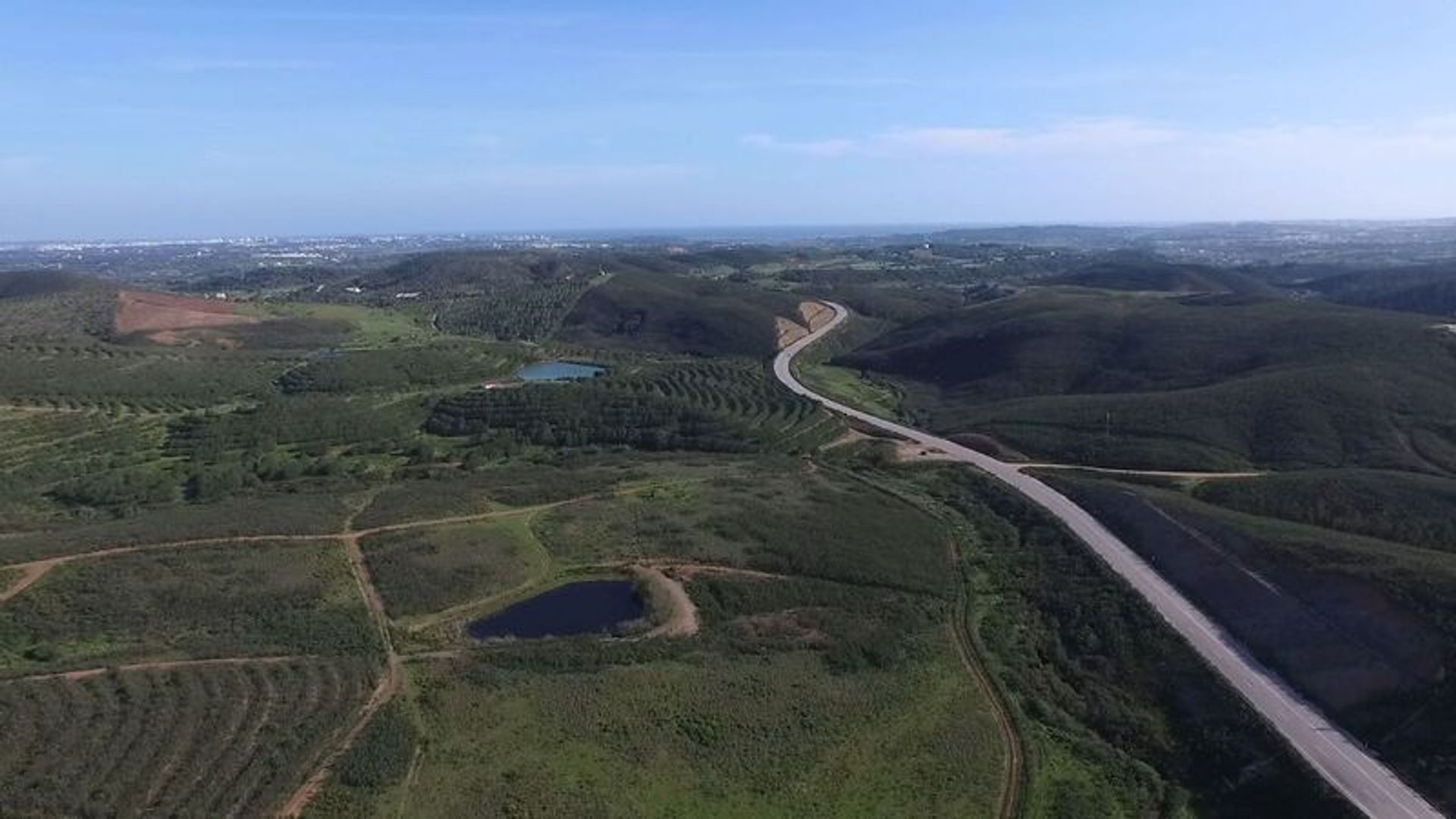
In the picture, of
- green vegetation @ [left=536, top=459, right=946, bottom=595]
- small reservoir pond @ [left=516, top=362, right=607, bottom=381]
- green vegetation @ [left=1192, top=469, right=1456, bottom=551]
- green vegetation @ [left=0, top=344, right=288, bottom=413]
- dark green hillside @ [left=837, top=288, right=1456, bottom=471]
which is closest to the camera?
green vegetation @ [left=536, top=459, right=946, bottom=595]

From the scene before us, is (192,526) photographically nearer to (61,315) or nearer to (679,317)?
(61,315)

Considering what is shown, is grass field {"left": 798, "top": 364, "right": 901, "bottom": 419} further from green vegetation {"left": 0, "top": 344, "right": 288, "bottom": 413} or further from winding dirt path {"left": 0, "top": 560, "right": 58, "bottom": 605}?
winding dirt path {"left": 0, "top": 560, "right": 58, "bottom": 605}

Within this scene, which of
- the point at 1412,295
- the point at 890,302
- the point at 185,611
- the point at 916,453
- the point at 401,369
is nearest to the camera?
the point at 185,611

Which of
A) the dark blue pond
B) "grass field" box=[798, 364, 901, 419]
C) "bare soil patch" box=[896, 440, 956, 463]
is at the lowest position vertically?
the dark blue pond

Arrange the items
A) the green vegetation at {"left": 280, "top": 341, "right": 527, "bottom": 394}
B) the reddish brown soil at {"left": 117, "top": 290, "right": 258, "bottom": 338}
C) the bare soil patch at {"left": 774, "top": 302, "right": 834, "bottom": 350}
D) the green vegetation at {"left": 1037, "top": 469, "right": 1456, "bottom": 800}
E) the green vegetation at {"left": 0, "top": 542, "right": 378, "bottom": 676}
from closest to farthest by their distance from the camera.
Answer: the green vegetation at {"left": 1037, "top": 469, "right": 1456, "bottom": 800}
the green vegetation at {"left": 0, "top": 542, "right": 378, "bottom": 676}
the green vegetation at {"left": 280, "top": 341, "right": 527, "bottom": 394}
the reddish brown soil at {"left": 117, "top": 290, "right": 258, "bottom": 338}
the bare soil patch at {"left": 774, "top": 302, "right": 834, "bottom": 350}

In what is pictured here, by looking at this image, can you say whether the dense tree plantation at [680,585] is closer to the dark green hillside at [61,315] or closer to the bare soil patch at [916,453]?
the bare soil patch at [916,453]

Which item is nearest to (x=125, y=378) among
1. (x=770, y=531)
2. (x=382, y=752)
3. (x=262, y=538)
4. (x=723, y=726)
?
(x=262, y=538)

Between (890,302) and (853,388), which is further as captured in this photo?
(890,302)

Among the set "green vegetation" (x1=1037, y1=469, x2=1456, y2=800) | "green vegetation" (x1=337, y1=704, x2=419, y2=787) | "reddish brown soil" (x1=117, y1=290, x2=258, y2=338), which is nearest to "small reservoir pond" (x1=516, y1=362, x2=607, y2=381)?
"reddish brown soil" (x1=117, y1=290, x2=258, y2=338)

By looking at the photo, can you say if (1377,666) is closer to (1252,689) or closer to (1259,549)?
(1252,689)
